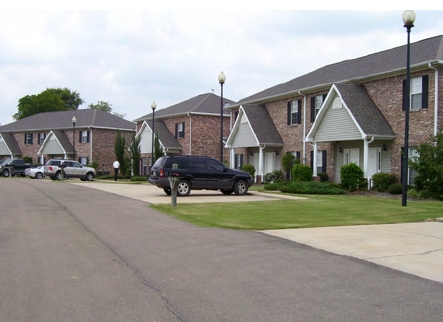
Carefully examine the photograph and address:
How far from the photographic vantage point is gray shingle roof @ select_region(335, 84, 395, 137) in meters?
25.4

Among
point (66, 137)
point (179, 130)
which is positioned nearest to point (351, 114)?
point (179, 130)

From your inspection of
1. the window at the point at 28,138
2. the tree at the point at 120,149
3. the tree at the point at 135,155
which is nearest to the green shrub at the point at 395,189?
the tree at the point at 135,155

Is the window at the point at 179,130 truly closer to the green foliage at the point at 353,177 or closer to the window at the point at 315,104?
the window at the point at 315,104

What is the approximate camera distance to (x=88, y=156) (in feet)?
196

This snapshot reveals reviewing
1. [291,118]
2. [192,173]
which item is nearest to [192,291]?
[192,173]

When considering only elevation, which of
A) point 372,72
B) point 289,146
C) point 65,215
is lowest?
point 65,215

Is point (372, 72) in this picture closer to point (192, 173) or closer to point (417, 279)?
point (192, 173)

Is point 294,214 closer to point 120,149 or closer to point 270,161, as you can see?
point 270,161

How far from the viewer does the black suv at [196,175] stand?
22403mm

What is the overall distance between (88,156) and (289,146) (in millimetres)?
32629

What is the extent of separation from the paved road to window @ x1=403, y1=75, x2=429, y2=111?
1545cm

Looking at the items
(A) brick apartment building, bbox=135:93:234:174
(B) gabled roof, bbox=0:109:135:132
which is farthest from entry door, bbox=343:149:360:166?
(B) gabled roof, bbox=0:109:135:132

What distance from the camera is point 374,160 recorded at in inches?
1067

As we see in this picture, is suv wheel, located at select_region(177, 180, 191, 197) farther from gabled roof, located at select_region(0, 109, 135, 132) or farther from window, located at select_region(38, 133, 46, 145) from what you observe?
window, located at select_region(38, 133, 46, 145)
